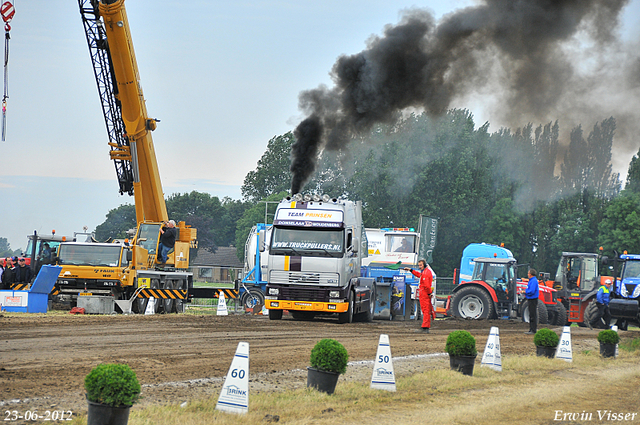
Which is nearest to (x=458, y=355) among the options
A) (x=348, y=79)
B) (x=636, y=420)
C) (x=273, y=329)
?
(x=636, y=420)

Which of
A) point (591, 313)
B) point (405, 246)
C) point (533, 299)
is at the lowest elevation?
point (591, 313)

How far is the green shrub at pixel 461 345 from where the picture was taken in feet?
39.1

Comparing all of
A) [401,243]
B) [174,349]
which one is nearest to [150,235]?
[401,243]

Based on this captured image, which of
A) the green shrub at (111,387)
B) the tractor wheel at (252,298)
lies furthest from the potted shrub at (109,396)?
the tractor wheel at (252,298)

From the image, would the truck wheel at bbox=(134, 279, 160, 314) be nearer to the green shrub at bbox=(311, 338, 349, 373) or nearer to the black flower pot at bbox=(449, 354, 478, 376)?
the black flower pot at bbox=(449, 354, 478, 376)

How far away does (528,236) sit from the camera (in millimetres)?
65375

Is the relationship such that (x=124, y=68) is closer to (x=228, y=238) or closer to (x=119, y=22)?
(x=119, y=22)

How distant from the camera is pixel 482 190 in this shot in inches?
2456

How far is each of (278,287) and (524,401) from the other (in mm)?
11767

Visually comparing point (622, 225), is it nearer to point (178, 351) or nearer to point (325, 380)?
point (178, 351)

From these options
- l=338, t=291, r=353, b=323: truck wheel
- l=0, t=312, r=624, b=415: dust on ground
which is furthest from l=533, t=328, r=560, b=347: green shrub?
l=338, t=291, r=353, b=323: truck wheel

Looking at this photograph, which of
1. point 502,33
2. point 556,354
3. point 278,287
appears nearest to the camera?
point 556,354

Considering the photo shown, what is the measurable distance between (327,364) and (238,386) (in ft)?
6.18

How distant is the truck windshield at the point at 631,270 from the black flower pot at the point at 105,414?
2121cm
